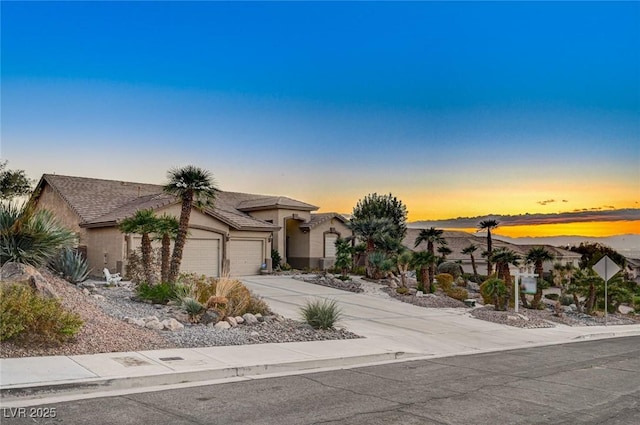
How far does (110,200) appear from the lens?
109 feet

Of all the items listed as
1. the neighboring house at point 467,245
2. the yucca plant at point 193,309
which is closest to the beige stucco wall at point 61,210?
the yucca plant at point 193,309

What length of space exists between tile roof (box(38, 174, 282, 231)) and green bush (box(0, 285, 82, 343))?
16043mm

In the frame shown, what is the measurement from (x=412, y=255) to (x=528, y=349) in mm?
14828

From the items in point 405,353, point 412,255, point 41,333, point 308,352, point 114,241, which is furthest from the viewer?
point 412,255

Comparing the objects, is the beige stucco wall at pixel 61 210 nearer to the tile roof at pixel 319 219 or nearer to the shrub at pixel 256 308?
the shrub at pixel 256 308

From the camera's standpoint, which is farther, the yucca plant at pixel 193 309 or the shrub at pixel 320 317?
the shrub at pixel 320 317

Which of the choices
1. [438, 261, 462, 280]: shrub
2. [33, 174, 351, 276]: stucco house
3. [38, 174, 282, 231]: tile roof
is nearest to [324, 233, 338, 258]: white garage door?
[33, 174, 351, 276]: stucco house

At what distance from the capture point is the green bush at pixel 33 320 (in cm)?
1068

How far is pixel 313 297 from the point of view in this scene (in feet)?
81.5

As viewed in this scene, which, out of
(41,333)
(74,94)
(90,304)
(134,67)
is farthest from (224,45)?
(41,333)

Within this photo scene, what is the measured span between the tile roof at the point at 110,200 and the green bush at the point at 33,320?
16043 mm

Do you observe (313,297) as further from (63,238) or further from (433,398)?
(433,398)

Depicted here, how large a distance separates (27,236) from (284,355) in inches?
348

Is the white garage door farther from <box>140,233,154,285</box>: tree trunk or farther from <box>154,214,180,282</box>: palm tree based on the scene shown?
<box>140,233,154,285</box>: tree trunk
